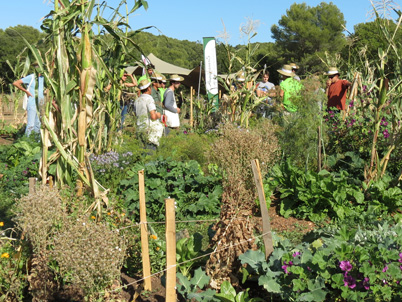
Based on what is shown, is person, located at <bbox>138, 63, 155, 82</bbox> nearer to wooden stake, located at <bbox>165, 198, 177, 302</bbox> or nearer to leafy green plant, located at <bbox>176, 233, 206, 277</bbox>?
leafy green plant, located at <bbox>176, 233, 206, 277</bbox>

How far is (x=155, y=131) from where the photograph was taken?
8508 millimetres

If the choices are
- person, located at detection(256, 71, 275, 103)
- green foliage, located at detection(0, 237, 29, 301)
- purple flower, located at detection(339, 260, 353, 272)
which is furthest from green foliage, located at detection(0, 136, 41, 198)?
person, located at detection(256, 71, 275, 103)

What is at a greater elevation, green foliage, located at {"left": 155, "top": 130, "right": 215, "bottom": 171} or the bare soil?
green foliage, located at {"left": 155, "top": 130, "right": 215, "bottom": 171}

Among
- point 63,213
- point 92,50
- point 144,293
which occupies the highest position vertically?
point 92,50

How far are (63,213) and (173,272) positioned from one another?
1038mm

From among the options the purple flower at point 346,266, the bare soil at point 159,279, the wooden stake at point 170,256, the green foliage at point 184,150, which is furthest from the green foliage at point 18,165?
the purple flower at point 346,266

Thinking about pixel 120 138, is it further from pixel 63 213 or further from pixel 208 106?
pixel 208 106

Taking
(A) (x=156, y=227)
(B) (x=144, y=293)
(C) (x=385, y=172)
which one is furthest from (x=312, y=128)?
(B) (x=144, y=293)

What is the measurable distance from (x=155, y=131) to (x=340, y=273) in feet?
17.7

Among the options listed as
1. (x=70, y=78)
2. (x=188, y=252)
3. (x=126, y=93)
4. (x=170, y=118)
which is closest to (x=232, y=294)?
(x=188, y=252)

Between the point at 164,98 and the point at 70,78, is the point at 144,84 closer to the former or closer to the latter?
the point at 164,98

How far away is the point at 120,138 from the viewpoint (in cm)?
840

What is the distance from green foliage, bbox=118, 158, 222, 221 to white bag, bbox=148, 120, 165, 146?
5.36 feet

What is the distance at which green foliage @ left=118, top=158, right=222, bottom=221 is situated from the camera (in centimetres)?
639
